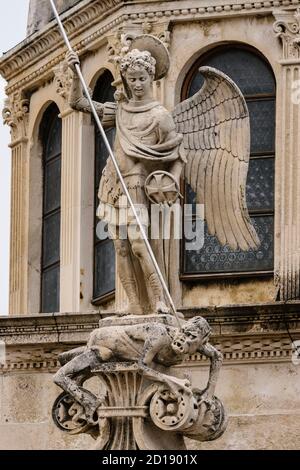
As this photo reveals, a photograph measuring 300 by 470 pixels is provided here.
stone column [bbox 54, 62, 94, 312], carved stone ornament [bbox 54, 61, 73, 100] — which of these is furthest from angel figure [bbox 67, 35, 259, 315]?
carved stone ornament [bbox 54, 61, 73, 100]

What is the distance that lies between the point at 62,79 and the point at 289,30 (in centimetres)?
382

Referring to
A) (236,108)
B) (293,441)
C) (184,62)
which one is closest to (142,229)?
(236,108)

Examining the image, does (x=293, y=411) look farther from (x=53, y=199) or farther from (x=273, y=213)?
(x=53, y=199)

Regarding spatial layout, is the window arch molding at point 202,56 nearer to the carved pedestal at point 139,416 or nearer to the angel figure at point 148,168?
the angel figure at point 148,168

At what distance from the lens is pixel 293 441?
44.2m

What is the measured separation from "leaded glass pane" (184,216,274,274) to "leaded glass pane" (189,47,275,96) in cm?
162

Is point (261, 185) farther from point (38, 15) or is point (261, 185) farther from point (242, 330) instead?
point (38, 15)

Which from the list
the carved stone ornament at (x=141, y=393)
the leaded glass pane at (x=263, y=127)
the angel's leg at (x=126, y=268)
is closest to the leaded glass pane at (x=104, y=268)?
the leaded glass pane at (x=263, y=127)

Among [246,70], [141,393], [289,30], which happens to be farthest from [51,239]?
[141,393]

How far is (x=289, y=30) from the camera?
154ft

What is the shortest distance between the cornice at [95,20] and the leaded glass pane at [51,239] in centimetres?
185

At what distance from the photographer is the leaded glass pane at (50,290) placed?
49.6 m

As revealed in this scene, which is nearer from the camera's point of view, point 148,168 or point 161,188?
point 161,188
